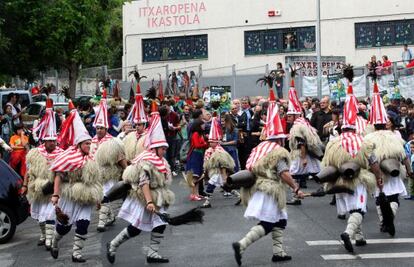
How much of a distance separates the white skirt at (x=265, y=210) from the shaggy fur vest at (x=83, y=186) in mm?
2148

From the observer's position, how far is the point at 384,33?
38406 millimetres

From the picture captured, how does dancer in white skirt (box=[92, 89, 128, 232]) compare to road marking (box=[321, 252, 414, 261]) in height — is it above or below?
above

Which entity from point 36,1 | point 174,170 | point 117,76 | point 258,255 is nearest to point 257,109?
point 174,170

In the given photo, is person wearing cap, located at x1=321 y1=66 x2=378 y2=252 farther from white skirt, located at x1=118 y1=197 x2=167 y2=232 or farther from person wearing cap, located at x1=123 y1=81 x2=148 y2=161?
person wearing cap, located at x1=123 y1=81 x2=148 y2=161

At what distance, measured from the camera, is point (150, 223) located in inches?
387

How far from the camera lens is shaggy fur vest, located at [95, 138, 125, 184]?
12.5 meters

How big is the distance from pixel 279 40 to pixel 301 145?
86.5 ft

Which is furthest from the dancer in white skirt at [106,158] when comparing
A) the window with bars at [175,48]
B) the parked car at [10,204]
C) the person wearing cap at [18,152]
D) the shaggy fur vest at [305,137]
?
the window with bars at [175,48]

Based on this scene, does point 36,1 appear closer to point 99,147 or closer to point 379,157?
point 99,147

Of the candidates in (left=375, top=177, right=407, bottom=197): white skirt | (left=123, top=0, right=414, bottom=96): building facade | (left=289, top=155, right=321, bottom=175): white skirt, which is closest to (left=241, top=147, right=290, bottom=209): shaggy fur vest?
(left=375, top=177, right=407, bottom=197): white skirt

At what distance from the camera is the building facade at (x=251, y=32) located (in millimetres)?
38281

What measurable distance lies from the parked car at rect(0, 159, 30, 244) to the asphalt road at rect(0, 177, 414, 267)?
24cm

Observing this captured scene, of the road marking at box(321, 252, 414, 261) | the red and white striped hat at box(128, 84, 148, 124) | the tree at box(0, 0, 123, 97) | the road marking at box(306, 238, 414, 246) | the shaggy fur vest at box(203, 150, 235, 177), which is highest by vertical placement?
the tree at box(0, 0, 123, 97)

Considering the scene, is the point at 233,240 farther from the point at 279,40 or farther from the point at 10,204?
the point at 279,40
